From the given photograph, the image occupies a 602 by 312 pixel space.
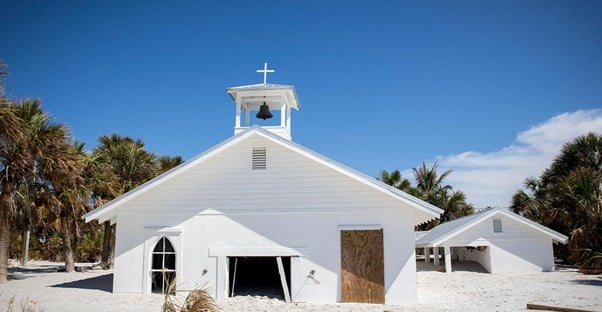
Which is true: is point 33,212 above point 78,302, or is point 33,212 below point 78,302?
above

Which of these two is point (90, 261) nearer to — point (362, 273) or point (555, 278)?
point (362, 273)

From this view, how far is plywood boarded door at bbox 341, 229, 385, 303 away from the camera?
14.0 metres

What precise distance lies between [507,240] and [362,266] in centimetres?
1582

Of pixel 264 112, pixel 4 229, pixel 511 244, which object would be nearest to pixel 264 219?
pixel 264 112

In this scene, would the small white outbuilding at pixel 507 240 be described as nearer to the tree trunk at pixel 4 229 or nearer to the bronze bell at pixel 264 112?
the bronze bell at pixel 264 112

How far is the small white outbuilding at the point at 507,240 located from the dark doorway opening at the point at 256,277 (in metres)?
9.54

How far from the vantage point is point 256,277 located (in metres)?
21.6

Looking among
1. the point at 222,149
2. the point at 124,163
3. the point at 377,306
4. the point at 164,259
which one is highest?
the point at 124,163

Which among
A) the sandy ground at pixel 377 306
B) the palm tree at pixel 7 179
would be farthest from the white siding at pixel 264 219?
the palm tree at pixel 7 179

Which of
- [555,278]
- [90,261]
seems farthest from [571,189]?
[90,261]

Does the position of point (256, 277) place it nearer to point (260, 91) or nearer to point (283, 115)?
point (283, 115)

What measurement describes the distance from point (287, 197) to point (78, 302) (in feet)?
22.1

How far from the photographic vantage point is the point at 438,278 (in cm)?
2328

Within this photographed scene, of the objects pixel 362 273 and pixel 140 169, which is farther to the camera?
pixel 140 169
